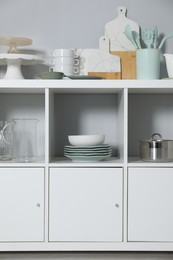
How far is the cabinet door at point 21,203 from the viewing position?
8.26 feet

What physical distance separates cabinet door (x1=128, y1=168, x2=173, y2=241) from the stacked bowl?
0.19 meters

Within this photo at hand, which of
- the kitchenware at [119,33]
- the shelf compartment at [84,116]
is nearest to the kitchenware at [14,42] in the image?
the shelf compartment at [84,116]

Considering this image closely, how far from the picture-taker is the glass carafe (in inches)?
105

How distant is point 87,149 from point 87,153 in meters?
0.02

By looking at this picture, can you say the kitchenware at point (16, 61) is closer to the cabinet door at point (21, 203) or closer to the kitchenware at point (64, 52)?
the kitchenware at point (64, 52)

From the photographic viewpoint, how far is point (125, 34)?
2.76 metres

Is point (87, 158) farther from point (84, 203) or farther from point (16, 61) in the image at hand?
point (16, 61)

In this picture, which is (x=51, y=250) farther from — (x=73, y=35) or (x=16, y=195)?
(x=73, y=35)

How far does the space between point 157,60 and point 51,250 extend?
1.16m

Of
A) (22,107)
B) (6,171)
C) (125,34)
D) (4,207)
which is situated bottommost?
(4,207)

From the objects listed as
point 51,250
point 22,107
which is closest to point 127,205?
point 51,250

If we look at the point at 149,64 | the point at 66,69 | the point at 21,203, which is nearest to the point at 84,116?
the point at 66,69

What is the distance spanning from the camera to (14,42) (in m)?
2.73

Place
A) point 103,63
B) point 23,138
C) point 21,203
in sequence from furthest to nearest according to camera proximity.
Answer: point 103,63
point 23,138
point 21,203
